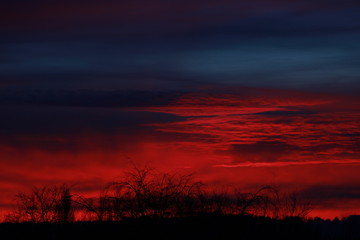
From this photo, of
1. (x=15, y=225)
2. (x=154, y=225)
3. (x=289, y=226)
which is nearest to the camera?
(x=154, y=225)

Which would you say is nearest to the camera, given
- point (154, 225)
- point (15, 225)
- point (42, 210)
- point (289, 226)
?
point (154, 225)

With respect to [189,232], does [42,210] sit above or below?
above

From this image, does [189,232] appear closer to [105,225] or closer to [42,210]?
[105,225]

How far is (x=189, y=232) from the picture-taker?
24.8 metres

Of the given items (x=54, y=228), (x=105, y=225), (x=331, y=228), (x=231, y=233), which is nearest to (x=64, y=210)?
(x=54, y=228)

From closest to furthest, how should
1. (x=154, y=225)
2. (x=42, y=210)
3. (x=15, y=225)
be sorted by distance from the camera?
(x=154, y=225), (x=15, y=225), (x=42, y=210)

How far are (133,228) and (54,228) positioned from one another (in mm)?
4946

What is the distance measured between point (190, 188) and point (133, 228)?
2.74 metres

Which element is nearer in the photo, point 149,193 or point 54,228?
point 149,193

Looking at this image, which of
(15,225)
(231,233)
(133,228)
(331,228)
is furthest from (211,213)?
(15,225)

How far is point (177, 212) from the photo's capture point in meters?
24.9

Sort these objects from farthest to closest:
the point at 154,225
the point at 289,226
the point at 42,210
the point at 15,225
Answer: the point at 42,210
the point at 15,225
the point at 289,226
the point at 154,225

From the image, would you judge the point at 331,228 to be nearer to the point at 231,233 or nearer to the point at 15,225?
the point at 231,233

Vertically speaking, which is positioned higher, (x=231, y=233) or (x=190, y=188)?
(x=190, y=188)
